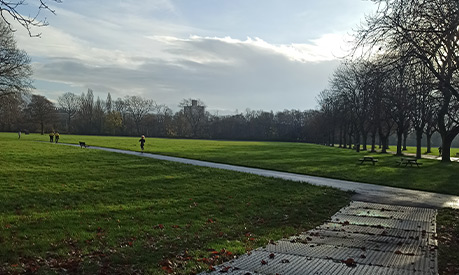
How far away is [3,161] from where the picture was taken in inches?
813

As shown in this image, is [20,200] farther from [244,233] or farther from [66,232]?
[244,233]

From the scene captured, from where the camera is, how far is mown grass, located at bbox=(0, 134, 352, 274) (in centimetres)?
720

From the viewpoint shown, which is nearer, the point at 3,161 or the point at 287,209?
the point at 287,209

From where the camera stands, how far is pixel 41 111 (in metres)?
93.3

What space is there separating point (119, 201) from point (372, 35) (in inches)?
468

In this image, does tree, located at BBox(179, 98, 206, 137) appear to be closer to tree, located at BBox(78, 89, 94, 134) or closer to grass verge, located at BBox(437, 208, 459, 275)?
tree, located at BBox(78, 89, 94, 134)

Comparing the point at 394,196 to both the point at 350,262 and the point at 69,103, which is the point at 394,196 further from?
the point at 69,103

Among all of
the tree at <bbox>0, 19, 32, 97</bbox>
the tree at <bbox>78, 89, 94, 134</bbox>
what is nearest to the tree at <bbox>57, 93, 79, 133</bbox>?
the tree at <bbox>78, 89, 94, 134</bbox>

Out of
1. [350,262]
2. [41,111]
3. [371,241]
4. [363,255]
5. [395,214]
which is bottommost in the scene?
[395,214]

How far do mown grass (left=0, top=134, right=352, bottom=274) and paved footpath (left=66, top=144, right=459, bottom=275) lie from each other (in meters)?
0.64

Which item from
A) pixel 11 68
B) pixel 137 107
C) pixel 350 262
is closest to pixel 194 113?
pixel 137 107

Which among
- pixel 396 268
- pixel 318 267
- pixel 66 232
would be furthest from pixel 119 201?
pixel 396 268

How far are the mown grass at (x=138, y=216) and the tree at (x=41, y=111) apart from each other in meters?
80.4

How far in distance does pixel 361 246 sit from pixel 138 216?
20.2ft
